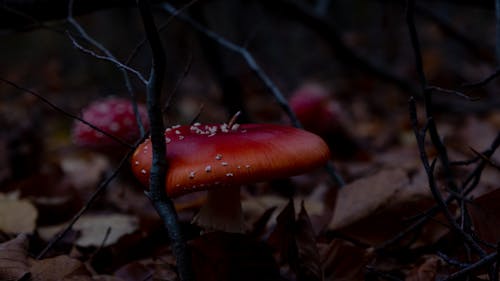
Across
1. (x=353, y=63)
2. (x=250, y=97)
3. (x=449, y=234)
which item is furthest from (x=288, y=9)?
(x=250, y=97)

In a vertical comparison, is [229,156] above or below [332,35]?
above

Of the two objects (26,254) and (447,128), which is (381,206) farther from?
(447,128)

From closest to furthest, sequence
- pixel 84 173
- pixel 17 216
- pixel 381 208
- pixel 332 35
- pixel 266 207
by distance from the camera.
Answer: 1. pixel 381 208
2. pixel 17 216
3. pixel 266 207
4. pixel 332 35
5. pixel 84 173

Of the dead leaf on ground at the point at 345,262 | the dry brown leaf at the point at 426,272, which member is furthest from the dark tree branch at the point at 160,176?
the dry brown leaf at the point at 426,272

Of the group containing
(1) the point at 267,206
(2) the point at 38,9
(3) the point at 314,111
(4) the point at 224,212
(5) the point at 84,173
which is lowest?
(5) the point at 84,173

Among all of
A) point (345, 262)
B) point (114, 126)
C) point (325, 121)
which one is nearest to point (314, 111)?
point (325, 121)

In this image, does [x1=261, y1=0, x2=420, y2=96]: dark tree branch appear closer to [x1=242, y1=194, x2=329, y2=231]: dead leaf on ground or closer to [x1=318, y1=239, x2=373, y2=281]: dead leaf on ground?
[x1=242, y1=194, x2=329, y2=231]: dead leaf on ground

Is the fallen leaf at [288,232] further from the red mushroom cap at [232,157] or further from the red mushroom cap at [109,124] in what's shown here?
the red mushroom cap at [109,124]

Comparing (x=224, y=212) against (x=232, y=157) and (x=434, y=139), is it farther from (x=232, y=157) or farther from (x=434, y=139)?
(x=434, y=139)

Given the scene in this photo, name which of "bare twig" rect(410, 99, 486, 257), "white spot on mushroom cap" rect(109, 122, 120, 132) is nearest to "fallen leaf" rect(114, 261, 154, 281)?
"bare twig" rect(410, 99, 486, 257)
